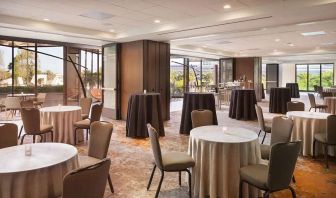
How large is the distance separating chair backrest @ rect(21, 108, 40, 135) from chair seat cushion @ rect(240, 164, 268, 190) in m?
4.09

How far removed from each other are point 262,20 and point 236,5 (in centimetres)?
91

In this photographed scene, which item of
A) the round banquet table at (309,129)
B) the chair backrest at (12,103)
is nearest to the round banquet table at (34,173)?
the round banquet table at (309,129)

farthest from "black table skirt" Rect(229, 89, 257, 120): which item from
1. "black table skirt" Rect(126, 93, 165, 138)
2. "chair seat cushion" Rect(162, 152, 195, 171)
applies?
"chair seat cushion" Rect(162, 152, 195, 171)

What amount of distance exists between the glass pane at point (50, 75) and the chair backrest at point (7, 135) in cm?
741

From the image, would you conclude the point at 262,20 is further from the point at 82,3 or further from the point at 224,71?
the point at 224,71

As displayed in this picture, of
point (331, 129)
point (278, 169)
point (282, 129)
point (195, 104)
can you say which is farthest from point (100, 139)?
point (195, 104)

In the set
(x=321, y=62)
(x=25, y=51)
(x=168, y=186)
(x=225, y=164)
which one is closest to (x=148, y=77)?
(x=25, y=51)

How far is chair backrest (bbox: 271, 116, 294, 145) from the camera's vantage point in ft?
12.1

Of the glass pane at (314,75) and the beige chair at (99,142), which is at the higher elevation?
the glass pane at (314,75)

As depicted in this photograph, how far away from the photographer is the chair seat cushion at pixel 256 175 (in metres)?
2.67

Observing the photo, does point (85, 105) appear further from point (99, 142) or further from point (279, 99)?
point (279, 99)

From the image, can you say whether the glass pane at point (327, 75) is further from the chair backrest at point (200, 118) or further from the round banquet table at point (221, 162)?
the round banquet table at point (221, 162)

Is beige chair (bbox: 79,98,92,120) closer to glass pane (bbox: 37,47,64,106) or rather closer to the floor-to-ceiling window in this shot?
glass pane (bbox: 37,47,64,106)

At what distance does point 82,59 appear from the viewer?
11578mm
